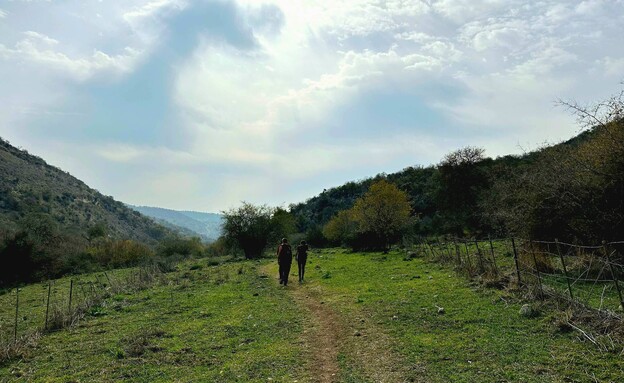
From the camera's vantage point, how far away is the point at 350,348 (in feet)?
35.0

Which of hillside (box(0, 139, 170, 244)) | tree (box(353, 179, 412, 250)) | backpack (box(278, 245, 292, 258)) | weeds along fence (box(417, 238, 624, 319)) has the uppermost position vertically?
hillside (box(0, 139, 170, 244))

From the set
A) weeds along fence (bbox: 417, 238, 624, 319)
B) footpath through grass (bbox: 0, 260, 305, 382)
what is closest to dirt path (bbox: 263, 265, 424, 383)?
footpath through grass (bbox: 0, 260, 305, 382)

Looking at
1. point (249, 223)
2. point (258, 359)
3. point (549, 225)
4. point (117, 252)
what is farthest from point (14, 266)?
point (549, 225)

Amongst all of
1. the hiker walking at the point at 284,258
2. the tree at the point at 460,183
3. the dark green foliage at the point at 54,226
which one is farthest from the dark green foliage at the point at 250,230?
the hiker walking at the point at 284,258

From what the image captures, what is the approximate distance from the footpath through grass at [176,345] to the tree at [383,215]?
31939 millimetres

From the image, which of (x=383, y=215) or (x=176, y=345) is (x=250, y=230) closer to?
(x=383, y=215)

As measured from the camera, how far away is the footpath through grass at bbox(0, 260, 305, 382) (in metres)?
9.43

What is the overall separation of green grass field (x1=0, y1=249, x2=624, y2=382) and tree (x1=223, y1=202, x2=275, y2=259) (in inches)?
1752

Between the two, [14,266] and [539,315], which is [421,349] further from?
[14,266]

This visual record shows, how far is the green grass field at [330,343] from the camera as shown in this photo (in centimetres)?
857

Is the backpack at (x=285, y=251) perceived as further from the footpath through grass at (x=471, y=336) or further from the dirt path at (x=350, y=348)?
the dirt path at (x=350, y=348)

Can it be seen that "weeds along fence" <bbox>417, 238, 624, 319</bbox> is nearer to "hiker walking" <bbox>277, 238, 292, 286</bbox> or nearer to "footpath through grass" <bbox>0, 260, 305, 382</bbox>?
"footpath through grass" <bbox>0, 260, 305, 382</bbox>

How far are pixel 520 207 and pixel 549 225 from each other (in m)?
2.12

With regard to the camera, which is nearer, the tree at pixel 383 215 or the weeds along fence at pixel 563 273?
the weeds along fence at pixel 563 273
